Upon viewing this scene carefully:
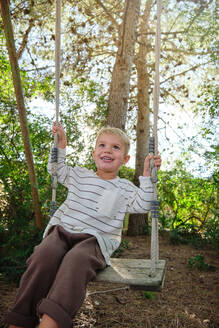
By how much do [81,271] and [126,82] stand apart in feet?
10.4

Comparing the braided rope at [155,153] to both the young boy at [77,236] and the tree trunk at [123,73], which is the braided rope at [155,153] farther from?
the tree trunk at [123,73]

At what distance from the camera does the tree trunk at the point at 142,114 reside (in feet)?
18.0

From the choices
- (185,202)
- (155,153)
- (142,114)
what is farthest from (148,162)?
(142,114)

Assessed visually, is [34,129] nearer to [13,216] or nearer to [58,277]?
[13,216]

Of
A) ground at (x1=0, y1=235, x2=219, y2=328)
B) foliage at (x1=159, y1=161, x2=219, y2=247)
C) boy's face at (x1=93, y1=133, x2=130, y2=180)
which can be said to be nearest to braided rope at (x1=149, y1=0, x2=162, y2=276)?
boy's face at (x1=93, y1=133, x2=130, y2=180)

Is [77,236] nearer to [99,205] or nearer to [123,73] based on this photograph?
[99,205]

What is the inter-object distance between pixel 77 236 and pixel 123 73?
297 centimetres

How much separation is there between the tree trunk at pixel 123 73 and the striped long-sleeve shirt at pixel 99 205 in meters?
2.03

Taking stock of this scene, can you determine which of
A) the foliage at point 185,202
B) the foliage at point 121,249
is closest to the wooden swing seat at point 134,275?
the foliage at point 121,249

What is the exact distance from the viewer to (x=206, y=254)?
170 inches

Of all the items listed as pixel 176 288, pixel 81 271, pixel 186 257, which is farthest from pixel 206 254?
pixel 81 271

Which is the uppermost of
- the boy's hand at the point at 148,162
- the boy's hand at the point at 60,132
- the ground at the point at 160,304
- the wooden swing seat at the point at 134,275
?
the boy's hand at the point at 60,132

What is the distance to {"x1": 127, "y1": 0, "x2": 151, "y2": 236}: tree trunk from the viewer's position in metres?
5.48

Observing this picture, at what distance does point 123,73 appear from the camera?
166 inches
